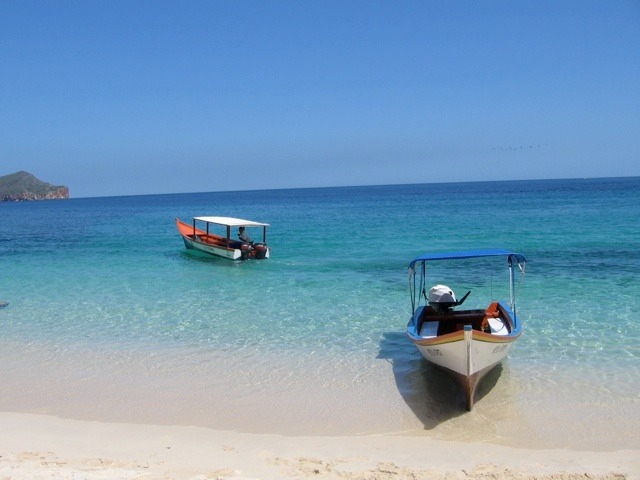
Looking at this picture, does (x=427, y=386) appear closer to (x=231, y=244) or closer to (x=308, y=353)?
(x=308, y=353)

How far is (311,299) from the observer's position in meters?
→ 15.2

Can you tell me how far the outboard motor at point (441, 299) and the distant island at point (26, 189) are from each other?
182 meters

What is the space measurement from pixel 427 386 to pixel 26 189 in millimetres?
187144

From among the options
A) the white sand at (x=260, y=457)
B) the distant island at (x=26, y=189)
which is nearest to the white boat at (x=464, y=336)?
the white sand at (x=260, y=457)

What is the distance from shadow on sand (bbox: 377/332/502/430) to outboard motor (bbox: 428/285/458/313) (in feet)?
3.07

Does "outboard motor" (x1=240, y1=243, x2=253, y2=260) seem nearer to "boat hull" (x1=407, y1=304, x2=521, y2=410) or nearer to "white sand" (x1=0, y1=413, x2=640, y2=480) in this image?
"boat hull" (x1=407, y1=304, x2=521, y2=410)

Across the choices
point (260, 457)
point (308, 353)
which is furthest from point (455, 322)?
point (260, 457)

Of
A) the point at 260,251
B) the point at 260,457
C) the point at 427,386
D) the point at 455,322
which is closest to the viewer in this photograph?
the point at 260,457

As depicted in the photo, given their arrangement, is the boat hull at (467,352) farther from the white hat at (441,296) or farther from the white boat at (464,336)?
the white hat at (441,296)

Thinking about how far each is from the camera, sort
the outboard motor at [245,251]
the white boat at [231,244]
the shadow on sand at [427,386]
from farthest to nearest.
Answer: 1. the white boat at [231,244]
2. the outboard motor at [245,251]
3. the shadow on sand at [427,386]

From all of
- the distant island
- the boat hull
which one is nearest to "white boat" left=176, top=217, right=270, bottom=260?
the boat hull

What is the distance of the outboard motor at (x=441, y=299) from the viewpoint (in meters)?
10.2

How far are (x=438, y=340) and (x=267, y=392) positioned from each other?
2.72 meters

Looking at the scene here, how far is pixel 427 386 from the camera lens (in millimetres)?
9055
